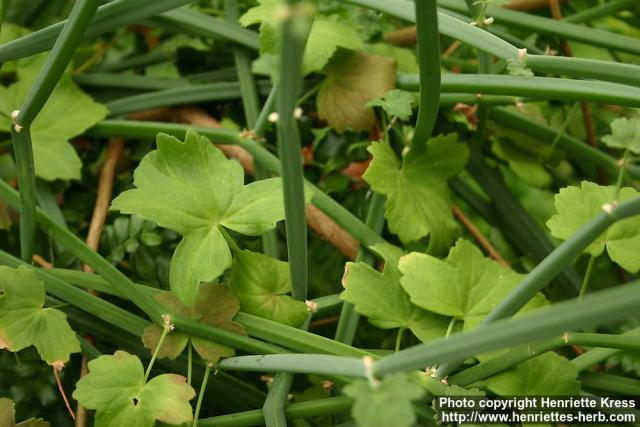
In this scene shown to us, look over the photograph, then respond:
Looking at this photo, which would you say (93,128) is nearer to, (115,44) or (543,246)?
(115,44)

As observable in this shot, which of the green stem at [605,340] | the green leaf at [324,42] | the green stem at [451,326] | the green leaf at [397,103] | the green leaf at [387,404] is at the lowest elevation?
the green stem at [605,340]

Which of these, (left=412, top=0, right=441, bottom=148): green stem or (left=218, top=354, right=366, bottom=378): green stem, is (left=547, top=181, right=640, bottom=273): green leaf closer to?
(left=412, top=0, right=441, bottom=148): green stem

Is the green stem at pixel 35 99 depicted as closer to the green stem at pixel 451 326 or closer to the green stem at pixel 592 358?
the green stem at pixel 451 326

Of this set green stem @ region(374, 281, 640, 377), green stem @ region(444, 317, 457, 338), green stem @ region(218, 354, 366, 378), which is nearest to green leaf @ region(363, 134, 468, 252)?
green stem @ region(444, 317, 457, 338)

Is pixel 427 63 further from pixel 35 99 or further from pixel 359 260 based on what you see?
pixel 35 99

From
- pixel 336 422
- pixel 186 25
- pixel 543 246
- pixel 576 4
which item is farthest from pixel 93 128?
pixel 576 4

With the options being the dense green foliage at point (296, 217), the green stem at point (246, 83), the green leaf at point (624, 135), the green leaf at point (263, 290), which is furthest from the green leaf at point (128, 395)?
the green leaf at point (624, 135)

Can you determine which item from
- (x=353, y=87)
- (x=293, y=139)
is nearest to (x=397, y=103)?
(x=353, y=87)
